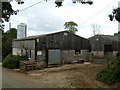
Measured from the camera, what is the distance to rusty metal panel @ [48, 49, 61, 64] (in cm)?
2381

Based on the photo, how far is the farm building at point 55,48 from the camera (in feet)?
77.0

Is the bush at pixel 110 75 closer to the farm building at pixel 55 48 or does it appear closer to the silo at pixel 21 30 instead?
the farm building at pixel 55 48

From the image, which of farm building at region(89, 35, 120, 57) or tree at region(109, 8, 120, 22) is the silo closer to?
farm building at region(89, 35, 120, 57)

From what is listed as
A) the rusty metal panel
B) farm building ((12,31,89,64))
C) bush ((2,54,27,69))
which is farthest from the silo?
the rusty metal panel

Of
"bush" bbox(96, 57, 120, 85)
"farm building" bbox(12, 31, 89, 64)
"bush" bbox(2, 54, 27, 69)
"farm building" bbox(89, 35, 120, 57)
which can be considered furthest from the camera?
"farm building" bbox(89, 35, 120, 57)

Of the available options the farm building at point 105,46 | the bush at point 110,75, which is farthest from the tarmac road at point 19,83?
the farm building at point 105,46

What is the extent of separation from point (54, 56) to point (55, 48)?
3.95ft

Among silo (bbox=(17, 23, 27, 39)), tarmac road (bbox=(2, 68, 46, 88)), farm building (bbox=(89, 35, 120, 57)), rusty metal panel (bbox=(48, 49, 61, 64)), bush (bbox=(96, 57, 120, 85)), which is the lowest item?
tarmac road (bbox=(2, 68, 46, 88))

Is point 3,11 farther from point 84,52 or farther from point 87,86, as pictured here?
point 84,52

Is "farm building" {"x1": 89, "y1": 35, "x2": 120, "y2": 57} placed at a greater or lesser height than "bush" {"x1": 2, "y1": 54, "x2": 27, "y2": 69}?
greater

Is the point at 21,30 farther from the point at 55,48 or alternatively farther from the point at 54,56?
the point at 54,56

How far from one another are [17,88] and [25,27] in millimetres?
33207

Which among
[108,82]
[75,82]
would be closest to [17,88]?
[75,82]

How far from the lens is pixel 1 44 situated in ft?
122
